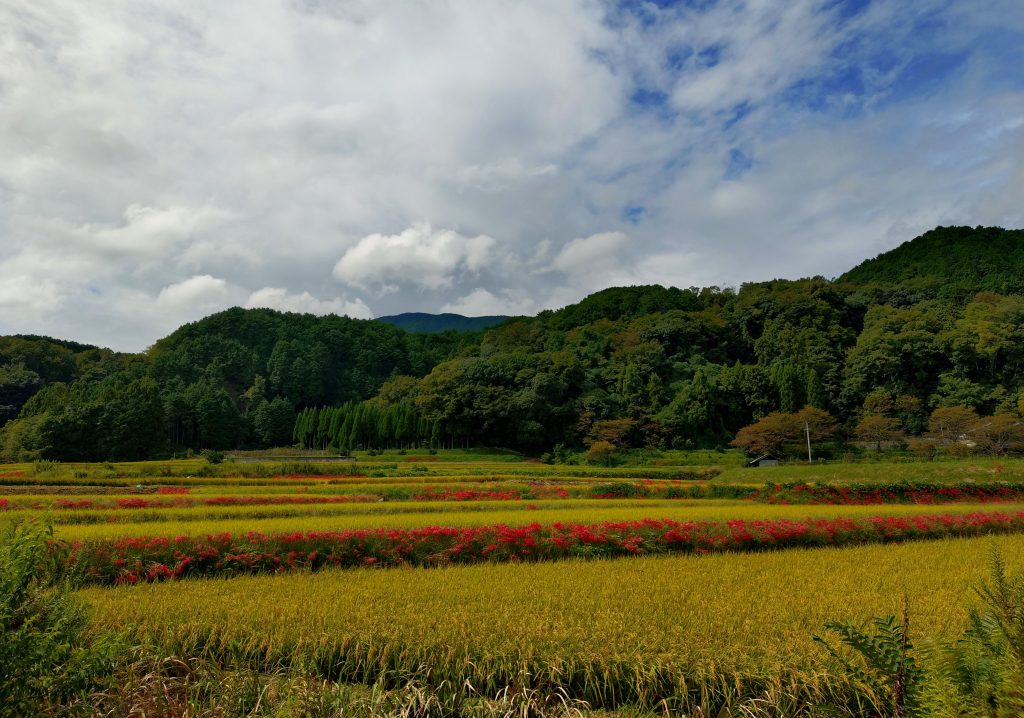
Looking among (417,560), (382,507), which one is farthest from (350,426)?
(417,560)

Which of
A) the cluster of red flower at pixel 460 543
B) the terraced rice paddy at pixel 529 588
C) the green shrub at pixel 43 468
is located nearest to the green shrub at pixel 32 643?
the terraced rice paddy at pixel 529 588

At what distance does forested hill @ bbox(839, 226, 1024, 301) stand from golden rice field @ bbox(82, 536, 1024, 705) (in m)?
86.8

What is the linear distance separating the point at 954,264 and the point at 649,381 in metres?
57.8

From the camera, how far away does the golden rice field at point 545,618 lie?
593cm

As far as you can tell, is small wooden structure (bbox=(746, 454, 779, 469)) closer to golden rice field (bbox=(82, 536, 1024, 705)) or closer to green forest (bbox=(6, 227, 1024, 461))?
green forest (bbox=(6, 227, 1024, 461))

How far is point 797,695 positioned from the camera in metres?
5.48

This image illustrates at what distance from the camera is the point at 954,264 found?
8762 cm

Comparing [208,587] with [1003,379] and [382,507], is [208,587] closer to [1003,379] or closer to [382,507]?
[382,507]

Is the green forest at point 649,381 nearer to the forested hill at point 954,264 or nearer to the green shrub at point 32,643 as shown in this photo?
the forested hill at point 954,264

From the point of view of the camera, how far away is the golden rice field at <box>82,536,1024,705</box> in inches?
233

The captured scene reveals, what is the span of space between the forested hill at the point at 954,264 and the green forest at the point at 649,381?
358mm

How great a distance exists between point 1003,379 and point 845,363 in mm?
13860

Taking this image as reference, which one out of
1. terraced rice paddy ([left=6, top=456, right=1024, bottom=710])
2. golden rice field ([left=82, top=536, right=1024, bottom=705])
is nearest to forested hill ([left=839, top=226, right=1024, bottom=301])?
terraced rice paddy ([left=6, top=456, right=1024, bottom=710])

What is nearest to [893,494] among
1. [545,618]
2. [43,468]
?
[545,618]
